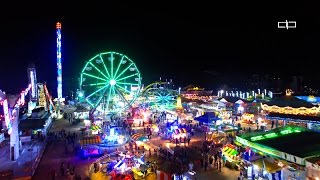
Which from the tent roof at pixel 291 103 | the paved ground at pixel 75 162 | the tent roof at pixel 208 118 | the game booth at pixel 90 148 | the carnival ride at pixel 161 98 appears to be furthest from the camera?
the carnival ride at pixel 161 98

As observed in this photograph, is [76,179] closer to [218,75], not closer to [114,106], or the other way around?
[114,106]

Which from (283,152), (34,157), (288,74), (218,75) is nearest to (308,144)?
(283,152)

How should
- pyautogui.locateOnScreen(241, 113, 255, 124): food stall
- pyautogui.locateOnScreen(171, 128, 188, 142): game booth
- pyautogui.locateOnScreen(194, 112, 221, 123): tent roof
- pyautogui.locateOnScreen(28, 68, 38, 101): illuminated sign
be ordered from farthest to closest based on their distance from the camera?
pyautogui.locateOnScreen(28, 68, 38, 101): illuminated sign
pyautogui.locateOnScreen(241, 113, 255, 124): food stall
pyautogui.locateOnScreen(194, 112, 221, 123): tent roof
pyautogui.locateOnScreen(171, 128, 188, 142): game booth

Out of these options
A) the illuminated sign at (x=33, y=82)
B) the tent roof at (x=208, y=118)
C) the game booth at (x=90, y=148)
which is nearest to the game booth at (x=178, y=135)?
the tent roof at (x=208, y=118)

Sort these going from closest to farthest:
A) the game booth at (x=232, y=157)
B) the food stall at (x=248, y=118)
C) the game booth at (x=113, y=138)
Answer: the game booth at (x=232, y=157), the game booth at (x=113, y=138), the food stall at (x=248, y=118)

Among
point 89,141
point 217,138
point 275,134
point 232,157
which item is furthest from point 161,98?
point 275,134

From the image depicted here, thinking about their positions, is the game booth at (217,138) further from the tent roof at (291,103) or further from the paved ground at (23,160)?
the paved ground at (23,160)

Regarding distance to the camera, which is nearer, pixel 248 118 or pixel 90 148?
pixel 90 148

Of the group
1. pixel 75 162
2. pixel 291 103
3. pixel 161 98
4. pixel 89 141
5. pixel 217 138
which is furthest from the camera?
pixel 161 98

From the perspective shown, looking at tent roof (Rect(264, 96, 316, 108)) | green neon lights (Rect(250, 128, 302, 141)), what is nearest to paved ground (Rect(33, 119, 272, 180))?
green neon lights (Rect(250, 128, 302, 141))

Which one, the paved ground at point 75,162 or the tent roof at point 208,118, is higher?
the tent roof at point 208,118

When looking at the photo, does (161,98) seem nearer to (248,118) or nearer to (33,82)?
(248,118)

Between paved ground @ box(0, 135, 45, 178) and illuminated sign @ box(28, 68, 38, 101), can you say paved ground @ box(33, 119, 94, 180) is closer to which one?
paved ground @ box(0, 135, 45, 178)

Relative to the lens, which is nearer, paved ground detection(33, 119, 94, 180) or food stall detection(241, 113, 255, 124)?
paved ground detection(33, 119, 94, 180)
